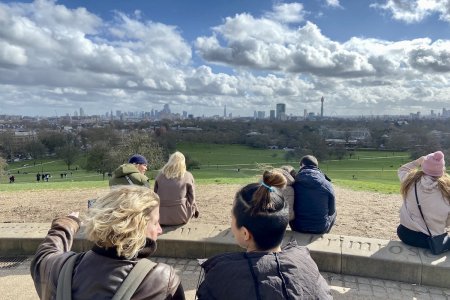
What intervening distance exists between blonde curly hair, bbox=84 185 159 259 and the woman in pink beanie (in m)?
4.04

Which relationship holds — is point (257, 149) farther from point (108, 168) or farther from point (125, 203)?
point (125, 203)

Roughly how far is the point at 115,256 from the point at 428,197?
4288 mm

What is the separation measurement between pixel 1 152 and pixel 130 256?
10151 centimetres

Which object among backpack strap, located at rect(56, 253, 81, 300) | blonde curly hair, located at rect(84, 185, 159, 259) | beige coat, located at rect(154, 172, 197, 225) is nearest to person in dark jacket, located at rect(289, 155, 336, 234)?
beige coat, located at rect(154, 172, 197, 225)

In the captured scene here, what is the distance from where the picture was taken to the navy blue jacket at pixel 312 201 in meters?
5.66

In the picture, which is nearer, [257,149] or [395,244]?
[395,244]

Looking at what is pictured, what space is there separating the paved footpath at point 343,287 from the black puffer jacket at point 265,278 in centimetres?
233

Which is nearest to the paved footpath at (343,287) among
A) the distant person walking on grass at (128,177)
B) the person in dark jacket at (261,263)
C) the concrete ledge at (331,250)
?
the concrete ledge at (331,250)

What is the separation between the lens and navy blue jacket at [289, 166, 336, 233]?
5660 millimetres

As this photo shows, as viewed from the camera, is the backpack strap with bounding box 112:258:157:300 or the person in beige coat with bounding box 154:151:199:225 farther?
the person in beige coat with bounding box 154:151:199:225

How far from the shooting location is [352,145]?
100 m

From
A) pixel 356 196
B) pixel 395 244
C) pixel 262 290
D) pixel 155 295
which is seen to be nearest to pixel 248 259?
pixel 262 290

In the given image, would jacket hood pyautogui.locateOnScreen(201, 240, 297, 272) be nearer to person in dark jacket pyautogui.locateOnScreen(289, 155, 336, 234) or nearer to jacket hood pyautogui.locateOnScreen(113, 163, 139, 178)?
person in dark jacket pyautogui.locateOnScreen(289, 155, 336, 234)

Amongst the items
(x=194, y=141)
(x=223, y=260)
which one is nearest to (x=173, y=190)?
(x=223, y=260)
